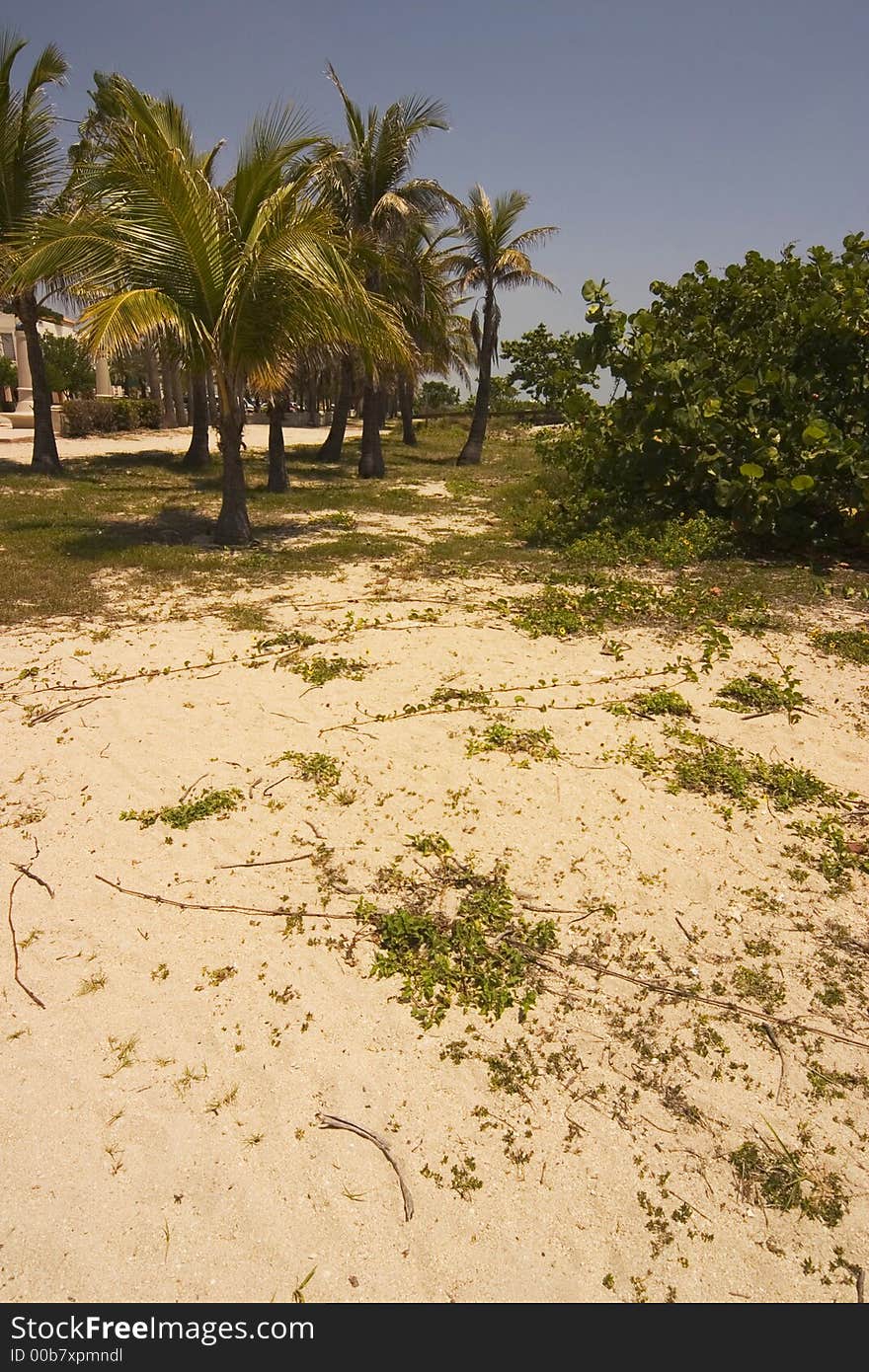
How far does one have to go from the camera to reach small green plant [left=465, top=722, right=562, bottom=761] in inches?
198

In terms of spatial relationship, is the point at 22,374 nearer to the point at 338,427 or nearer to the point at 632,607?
the point at 338,427

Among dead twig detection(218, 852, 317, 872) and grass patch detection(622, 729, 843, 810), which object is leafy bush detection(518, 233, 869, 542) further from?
dead twig detection(218, 852, 317, 872)

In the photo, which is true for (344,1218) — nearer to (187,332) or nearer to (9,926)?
(9,926)

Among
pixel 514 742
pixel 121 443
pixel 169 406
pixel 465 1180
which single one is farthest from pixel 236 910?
pixel 169 406

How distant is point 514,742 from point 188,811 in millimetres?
1951

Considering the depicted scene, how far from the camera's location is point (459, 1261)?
7.90ft

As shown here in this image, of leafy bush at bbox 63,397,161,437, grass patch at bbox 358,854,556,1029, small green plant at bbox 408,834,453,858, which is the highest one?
leafy bush at bbox 63,397,161,437

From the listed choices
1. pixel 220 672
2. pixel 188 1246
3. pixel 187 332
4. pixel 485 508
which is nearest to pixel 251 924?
pixel 188 1246

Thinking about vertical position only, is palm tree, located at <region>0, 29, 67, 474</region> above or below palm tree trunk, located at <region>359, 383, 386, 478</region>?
above

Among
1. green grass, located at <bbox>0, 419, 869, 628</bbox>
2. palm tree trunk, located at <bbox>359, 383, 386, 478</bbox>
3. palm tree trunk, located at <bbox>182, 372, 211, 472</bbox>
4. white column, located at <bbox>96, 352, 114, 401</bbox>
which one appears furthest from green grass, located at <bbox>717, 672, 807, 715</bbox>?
white column, located at <bbox>96, 352, 114, 401</bbox>

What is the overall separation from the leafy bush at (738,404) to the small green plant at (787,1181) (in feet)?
26.3

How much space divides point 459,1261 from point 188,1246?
78cm

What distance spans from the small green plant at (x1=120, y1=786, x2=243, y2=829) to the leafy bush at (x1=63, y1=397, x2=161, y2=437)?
89.0 feet

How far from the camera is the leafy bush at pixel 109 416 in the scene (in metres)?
28.0
